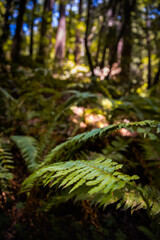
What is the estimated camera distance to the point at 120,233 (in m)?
1.56

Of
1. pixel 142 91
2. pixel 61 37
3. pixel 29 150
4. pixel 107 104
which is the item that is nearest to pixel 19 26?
pixel 107 104

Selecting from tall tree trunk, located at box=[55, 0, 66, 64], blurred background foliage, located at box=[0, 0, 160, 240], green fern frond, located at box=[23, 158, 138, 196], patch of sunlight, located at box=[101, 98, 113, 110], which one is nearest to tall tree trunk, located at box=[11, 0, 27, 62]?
blurred background foliage, located at box=[0, 0, 160, 240]

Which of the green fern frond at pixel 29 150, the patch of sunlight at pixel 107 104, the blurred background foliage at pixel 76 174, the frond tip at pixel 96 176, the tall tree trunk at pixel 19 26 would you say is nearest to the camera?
the frond tip at pixel 96 176

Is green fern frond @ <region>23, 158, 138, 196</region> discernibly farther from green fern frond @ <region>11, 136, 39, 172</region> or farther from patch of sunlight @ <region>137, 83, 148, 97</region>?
patch of sunlight @ <region>137, 83, 148, 97</region>

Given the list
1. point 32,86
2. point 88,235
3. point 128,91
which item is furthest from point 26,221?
point 128,91

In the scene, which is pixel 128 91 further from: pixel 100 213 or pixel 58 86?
pixel 100 213

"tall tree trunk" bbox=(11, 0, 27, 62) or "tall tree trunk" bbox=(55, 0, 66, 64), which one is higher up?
"tall tree trunk" bbox=(55, 0, 66, 64)

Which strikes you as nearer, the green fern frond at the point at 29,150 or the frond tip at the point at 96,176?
the frond tip at the point at 96,176

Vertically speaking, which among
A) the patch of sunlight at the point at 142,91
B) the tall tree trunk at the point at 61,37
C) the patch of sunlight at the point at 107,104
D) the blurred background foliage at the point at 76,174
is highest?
the tall tree trunk at the point at 61,37

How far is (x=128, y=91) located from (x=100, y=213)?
2.88 m

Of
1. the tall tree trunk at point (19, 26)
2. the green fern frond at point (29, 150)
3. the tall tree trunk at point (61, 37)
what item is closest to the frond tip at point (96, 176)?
the green fern frond at point (29, 150)

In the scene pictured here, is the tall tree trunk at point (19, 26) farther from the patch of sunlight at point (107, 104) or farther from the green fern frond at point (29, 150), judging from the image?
the green fern frond at point (29, 150)

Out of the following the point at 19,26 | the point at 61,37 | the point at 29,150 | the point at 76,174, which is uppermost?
the point at 61,37

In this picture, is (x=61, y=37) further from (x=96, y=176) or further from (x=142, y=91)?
(x=96, y=176)
